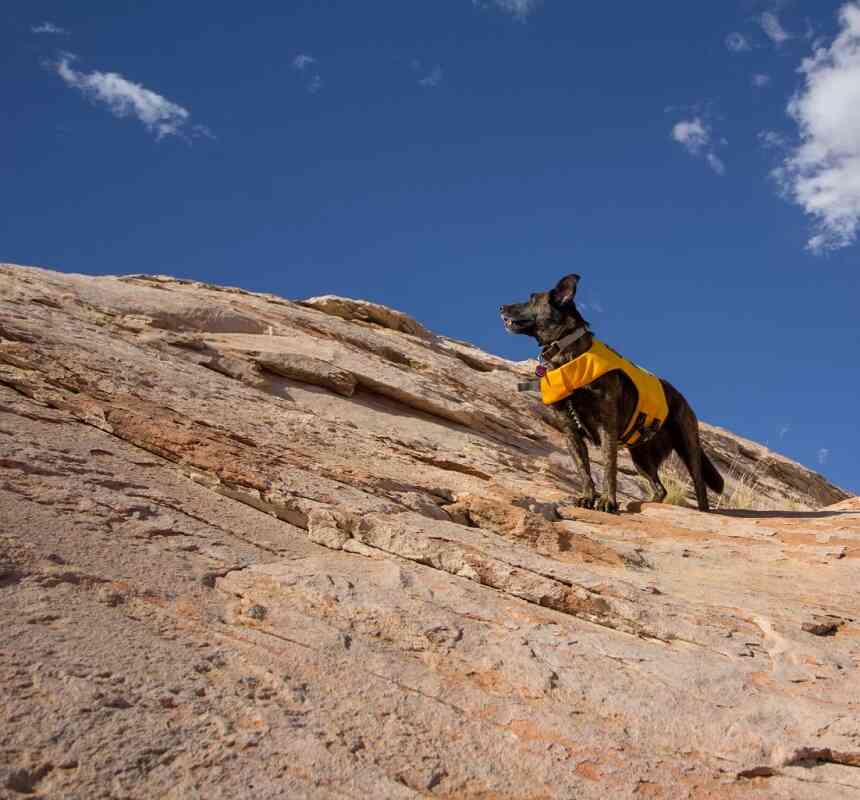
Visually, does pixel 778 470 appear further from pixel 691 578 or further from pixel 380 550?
pixel 380 550

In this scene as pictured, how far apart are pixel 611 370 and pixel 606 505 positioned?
1.29m

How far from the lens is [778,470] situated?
15898 millimetres

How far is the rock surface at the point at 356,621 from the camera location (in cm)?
222

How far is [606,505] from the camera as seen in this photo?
6465 millimetres

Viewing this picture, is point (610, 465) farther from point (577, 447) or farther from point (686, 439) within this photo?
point (686, 439)

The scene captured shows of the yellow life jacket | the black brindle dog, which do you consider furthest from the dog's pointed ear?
the yellow life jacket

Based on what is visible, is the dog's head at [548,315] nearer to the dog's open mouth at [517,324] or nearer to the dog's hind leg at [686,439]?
the dog's open mouth at [517,324]

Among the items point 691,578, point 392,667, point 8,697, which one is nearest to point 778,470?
point 691,578

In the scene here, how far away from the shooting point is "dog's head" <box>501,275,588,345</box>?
724 cm

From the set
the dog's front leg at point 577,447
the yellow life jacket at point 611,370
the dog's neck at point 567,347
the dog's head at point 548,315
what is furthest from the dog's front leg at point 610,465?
the dog's head at point 548,315

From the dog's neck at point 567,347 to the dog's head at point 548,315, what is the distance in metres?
0.08

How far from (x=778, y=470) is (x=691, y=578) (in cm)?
1255

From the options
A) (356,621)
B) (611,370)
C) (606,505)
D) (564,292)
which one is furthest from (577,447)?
(356,621)

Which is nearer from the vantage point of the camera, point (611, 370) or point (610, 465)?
point (610, 465)
